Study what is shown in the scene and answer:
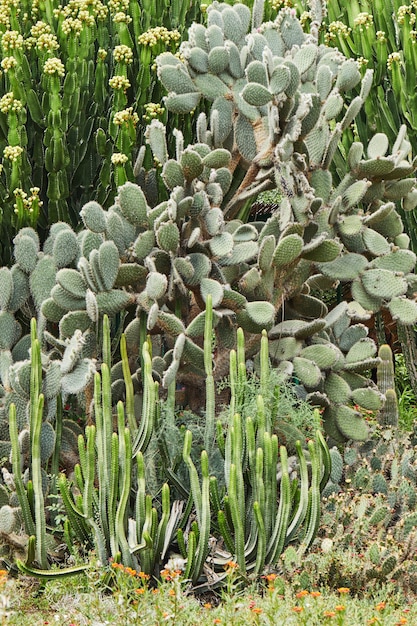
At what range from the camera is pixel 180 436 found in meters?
4.45

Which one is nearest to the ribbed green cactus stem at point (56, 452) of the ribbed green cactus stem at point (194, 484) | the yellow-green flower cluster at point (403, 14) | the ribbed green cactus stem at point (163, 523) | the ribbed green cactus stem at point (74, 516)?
the ribbed green cactus stem at point (74, 516)

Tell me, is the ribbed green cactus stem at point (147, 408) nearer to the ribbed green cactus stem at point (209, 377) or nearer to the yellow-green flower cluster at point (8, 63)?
the ribbed green cactus stem at point (209, 377)

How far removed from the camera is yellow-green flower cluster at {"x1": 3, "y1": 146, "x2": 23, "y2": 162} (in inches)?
193

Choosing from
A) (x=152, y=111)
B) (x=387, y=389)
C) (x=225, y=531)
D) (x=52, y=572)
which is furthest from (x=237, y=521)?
(x=152, y=111)

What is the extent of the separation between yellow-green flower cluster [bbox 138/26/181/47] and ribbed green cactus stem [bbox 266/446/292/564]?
8.24 ft

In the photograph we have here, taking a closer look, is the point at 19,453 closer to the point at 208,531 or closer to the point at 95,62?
the point at 208,531

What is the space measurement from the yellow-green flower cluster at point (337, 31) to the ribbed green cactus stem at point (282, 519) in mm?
3306

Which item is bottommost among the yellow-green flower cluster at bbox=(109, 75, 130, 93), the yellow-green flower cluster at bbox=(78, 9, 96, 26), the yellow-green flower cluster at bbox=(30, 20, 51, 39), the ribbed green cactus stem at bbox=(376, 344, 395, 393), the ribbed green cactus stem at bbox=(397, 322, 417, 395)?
the ribbed green cactus stem at bbox=(397, 322, 417, 395)

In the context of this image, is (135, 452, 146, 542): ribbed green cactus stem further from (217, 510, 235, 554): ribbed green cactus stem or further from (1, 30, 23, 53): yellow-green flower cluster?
(1, 30, 23, 53): yellow-green flower cluster

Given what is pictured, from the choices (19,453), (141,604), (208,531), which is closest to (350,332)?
(208,531)

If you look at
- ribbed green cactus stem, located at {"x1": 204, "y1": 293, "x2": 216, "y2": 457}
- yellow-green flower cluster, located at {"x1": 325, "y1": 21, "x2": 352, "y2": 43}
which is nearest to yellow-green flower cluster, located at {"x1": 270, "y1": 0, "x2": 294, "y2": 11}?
yellow-green flower cluster, located at {"x1": 325, "y1": 21, "x2": 352, "y2": 43}

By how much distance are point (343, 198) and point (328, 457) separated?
57.9 inches

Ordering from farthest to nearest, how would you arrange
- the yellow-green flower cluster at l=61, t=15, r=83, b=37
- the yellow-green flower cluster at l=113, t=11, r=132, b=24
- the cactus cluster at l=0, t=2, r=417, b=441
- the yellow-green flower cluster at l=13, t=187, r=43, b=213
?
1. the yellow-green flower cluster at l=113, t=11, r=132, b=24
2. the yellow-green flower cluster at l=61, t=15, r=83, b=37
3. the yellow-green flower cluster at l=13, t=187, r=43, b=213
4. the cactus cluster at l=0, t=2, r=417, b=441

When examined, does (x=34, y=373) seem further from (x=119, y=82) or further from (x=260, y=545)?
(x=119, y=82)
